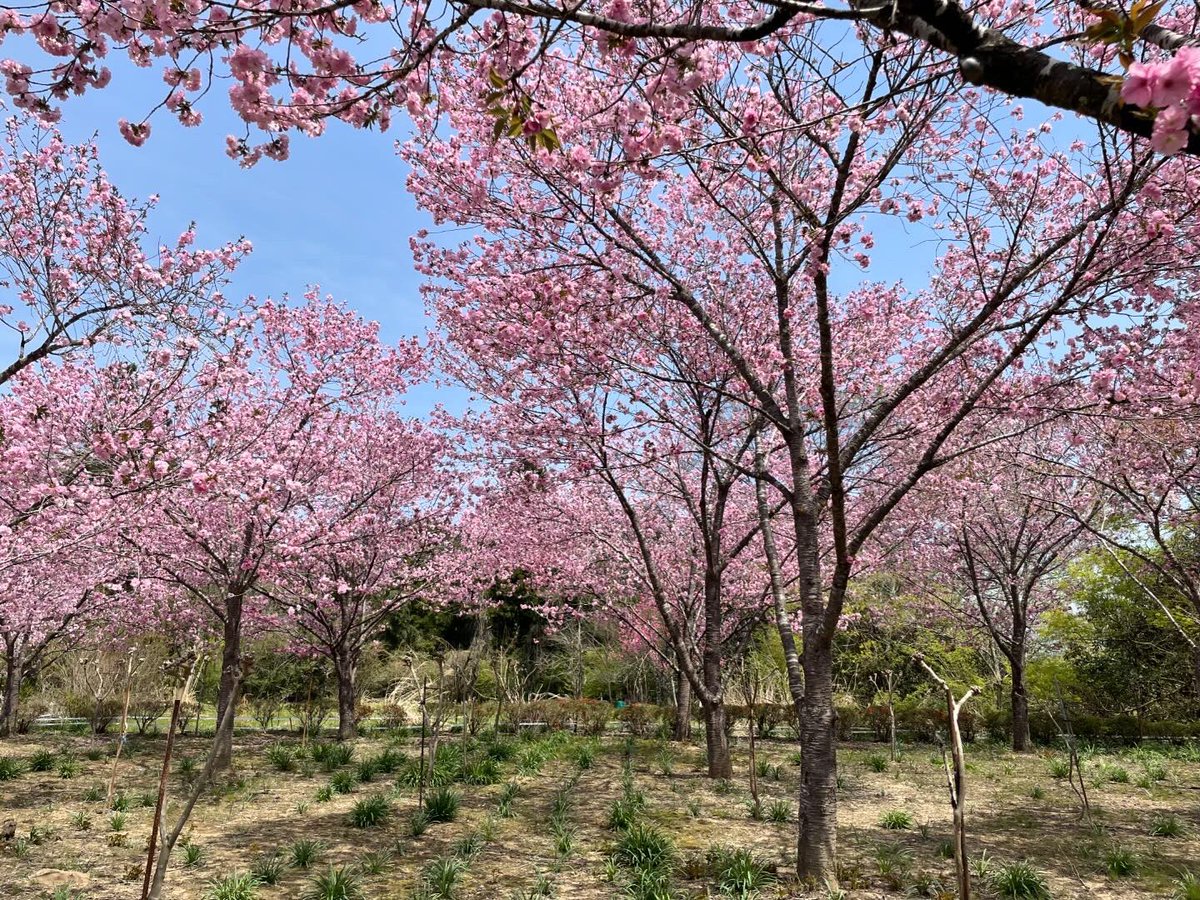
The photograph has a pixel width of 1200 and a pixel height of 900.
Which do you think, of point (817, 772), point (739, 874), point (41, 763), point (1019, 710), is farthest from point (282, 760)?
point (1019, 710)

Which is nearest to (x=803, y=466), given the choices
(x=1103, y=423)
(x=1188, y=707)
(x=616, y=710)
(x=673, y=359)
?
(x=673, y=359)

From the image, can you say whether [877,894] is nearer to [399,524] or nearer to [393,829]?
[393,829]

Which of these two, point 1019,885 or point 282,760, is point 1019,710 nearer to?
point 1019,885

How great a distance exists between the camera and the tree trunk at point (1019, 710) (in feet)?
45.0

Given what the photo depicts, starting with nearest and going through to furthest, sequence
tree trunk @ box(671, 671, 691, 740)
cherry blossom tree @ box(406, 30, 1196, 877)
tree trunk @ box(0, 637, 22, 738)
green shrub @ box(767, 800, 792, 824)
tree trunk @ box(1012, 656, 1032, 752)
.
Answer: cherry blossom tree @ box(406, 30, 1196, 877)
green shrub @ box(767, 800, 792, 824)
tree trunk @ box(1012, 656, 1032, 752)
tree trunk @ box(0, 637, 22, 738)
tree trunk @ box(671, 671, 691, 740)

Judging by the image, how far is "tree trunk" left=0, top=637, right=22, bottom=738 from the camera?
45.7ft

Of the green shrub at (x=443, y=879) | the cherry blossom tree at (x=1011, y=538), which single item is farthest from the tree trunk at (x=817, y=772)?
the cherry blossom tree at (x=1011, y=538)

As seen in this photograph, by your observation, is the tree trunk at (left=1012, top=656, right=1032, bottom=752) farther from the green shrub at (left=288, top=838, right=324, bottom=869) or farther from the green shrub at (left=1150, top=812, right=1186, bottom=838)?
the green shrub at (left=288, top=838, right=324, bottom=869)

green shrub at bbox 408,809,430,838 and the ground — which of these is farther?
green shrub at bbox 408,809,430,838

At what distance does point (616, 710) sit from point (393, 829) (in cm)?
1101

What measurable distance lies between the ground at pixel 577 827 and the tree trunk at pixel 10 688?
8.93 feet

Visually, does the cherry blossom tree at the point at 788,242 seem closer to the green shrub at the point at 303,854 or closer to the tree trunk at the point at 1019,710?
the green shrub at the point at 303,854

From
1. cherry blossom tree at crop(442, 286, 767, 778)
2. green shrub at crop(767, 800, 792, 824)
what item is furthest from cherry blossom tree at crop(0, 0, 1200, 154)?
green shrub at crop(767, 800, 792, 824)

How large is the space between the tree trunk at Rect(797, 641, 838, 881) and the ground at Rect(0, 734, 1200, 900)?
0.27m
